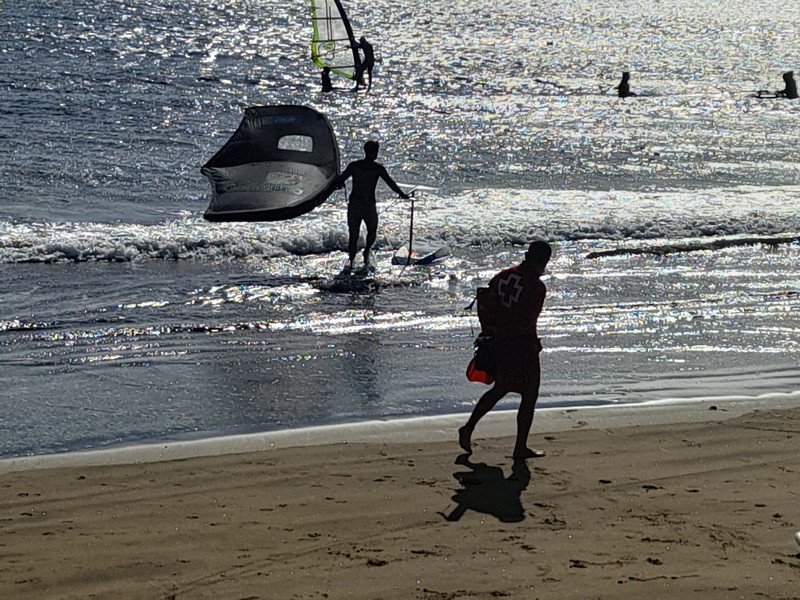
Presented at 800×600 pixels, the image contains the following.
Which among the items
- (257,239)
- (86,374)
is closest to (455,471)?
(86,374)

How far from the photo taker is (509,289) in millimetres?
7395

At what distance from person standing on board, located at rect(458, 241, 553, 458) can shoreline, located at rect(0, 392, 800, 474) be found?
44 cm

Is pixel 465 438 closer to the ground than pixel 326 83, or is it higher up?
closer to the ground

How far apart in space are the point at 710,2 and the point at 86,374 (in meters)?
97.8

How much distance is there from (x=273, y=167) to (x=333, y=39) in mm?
14900

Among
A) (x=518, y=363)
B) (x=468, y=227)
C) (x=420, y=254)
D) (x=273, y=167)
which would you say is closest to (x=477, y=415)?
(x=518, y=363)

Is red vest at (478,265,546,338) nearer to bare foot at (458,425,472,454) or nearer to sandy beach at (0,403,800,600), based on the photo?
bare foot at (458,425,472,454)

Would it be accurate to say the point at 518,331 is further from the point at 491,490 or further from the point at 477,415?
the point at 491,490

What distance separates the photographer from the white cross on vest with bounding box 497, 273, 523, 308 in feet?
24.2

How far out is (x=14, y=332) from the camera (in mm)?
11383

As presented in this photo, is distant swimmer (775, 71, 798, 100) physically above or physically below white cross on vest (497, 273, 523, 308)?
above

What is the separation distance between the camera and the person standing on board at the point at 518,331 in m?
7.38

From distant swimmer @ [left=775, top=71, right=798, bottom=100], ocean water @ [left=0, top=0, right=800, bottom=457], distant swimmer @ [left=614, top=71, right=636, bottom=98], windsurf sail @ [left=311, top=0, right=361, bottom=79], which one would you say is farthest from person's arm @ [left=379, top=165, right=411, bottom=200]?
distant swimmer @ [left=775, top=71, right=798, bottom=100]

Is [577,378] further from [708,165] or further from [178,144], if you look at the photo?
[178,144]
